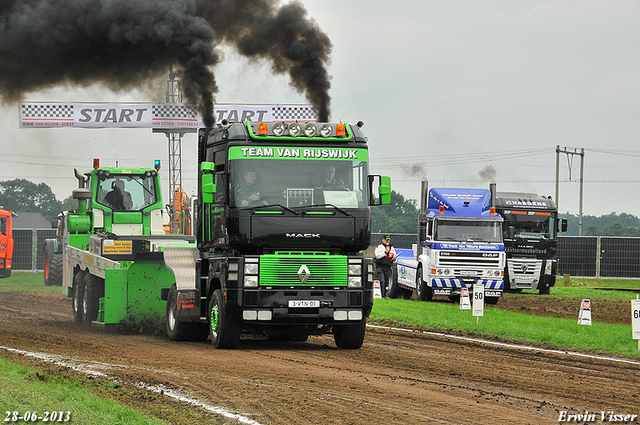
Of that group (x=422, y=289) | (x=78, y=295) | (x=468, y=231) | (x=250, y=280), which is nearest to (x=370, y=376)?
(x=250, y=280)

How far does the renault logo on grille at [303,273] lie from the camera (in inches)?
520

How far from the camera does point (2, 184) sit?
110438mm

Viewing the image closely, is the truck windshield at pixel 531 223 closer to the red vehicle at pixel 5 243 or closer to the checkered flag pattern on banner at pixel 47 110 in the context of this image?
the checkered flag pattern on banner at pixel 47 110

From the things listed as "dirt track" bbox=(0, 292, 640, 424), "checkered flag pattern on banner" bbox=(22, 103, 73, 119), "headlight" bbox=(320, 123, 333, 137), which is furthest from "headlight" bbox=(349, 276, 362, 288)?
"checkered flag pattern on banner" bbox=(22, 103, 73, 119)

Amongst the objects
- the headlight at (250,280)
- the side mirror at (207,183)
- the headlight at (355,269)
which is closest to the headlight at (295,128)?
the side mirror at (207,183)

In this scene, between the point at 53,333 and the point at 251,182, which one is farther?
the point at 53,333

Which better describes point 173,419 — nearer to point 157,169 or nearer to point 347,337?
point 347,337

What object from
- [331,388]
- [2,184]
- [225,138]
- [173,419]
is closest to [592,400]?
[331,388]

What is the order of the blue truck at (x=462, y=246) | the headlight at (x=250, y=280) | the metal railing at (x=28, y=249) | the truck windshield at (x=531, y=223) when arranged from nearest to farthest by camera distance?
the headlight at (x=250, y=280), the blue truck at (x=462, y=246), the truck windshield at (x=531, y=223), the metal railing at (x=28, y=249)

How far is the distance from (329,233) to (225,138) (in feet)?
7.65

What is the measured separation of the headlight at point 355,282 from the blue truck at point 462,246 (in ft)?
46.5

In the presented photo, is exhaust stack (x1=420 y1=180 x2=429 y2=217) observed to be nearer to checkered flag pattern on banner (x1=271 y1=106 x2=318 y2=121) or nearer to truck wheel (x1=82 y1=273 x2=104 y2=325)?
checkered flag pattern on banner (x1=271 y1=106 x2=318 y2=121)

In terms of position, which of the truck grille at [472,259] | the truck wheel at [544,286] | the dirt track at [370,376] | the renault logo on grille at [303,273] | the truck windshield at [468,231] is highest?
the truck windshield at [468,231]

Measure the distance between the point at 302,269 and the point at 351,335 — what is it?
1.76m
